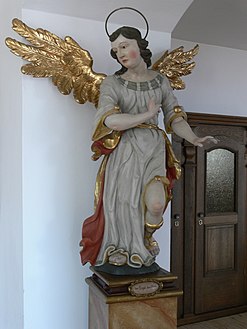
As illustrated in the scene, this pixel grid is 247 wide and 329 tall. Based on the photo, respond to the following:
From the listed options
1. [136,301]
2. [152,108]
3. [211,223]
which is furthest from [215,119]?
[136,301]

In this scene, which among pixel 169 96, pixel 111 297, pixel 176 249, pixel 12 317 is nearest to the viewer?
pixel 111 297

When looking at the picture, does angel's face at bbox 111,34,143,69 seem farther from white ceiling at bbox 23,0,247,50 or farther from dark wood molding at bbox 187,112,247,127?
dark wood molding at bbox 187,112,247,127

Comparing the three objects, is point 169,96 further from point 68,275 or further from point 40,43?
point 68,275

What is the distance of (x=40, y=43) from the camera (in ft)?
4.77

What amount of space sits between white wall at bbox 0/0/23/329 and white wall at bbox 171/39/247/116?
1315 millimetres

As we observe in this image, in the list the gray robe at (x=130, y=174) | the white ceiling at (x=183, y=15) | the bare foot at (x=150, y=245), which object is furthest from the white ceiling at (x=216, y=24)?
the bare foot at (x=150, y=245)

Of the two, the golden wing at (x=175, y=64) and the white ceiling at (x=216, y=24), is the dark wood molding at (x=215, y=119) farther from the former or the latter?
the golden wing at (x=175, y=64)

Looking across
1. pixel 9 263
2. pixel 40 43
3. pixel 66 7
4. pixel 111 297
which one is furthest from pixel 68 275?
pixel 66 7

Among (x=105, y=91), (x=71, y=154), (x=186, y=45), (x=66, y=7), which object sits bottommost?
(x=71, y=154)

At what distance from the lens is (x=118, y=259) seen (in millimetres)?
1290

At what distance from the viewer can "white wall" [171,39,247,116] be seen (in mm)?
2701

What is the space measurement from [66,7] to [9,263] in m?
1.10

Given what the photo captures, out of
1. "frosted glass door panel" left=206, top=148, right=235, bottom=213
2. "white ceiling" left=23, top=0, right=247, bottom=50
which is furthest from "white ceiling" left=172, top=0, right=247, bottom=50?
"frosted glass door panel" left=206, top=148, right=235, bottom=213

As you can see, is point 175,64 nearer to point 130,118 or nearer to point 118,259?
point 130,118
